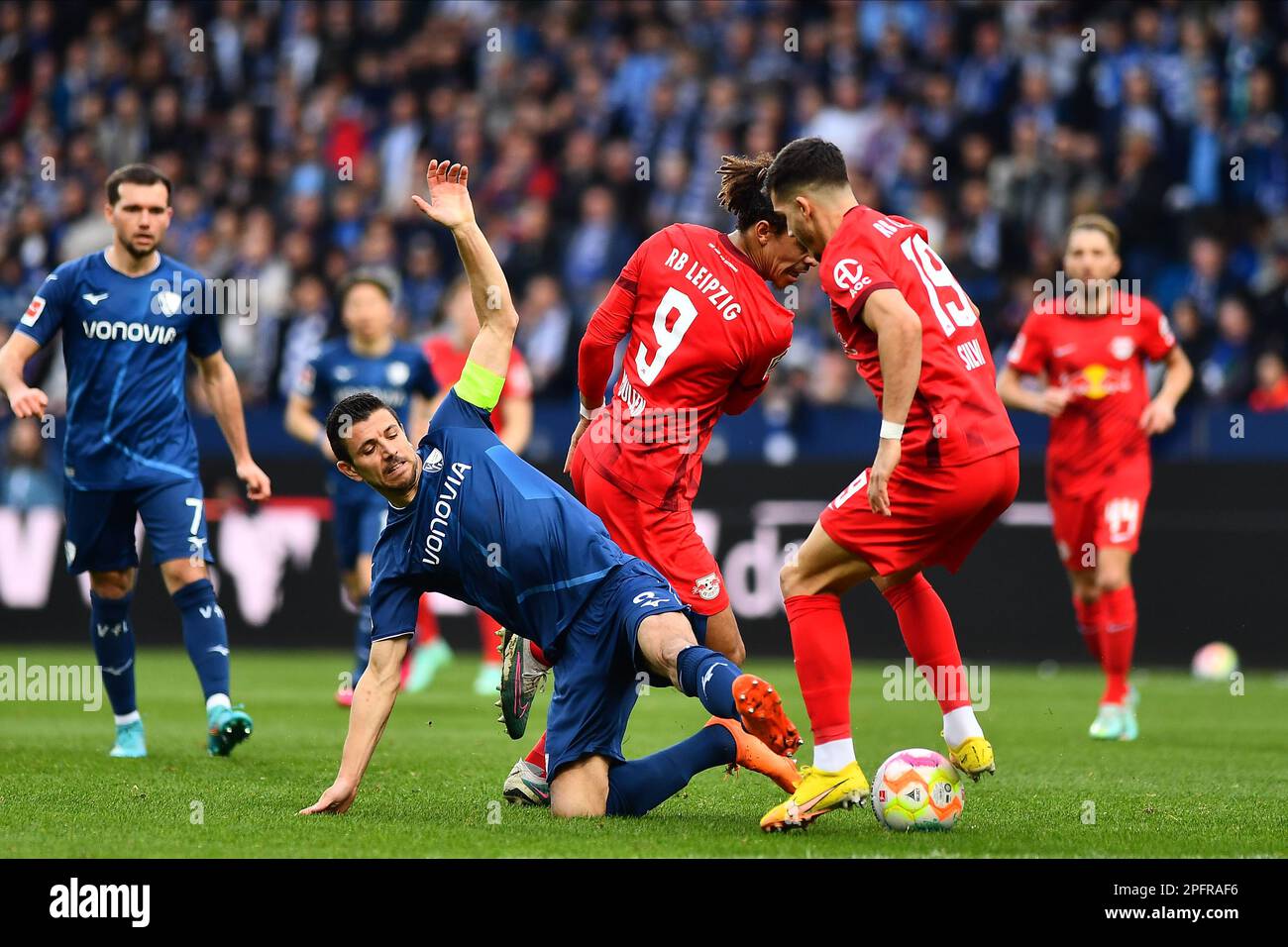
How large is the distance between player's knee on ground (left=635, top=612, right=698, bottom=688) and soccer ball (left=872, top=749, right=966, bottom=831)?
798 millimetres

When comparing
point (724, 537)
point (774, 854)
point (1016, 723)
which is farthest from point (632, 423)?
point (724, 537)

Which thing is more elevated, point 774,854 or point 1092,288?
point 1092,288

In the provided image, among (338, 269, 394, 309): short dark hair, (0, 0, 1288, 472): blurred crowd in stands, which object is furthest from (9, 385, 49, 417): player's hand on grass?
(0, 0, 1288, 472): blurred crowd in stands

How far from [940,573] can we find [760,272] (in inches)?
275

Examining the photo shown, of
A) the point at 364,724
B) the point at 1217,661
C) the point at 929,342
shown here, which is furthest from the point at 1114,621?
the point at 364,724

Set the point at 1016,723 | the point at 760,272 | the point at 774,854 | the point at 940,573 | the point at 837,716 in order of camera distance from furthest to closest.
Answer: the point at 940,573, the point at 1016,723, the point at 760,272, the point at 837,716, the point at 774,854

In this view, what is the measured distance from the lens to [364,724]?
19.4 ft

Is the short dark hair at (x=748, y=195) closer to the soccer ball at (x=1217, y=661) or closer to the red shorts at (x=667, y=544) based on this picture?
the red shorts at (x=667, y=544)

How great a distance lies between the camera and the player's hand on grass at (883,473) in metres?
5.74

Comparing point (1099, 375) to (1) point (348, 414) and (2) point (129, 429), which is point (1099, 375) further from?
(1) point (348, 414)

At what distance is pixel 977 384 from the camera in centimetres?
619

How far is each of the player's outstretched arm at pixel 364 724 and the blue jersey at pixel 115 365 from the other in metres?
2.67

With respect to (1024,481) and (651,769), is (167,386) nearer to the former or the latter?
(651,769)

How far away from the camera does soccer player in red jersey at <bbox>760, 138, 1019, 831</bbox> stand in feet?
19.7
